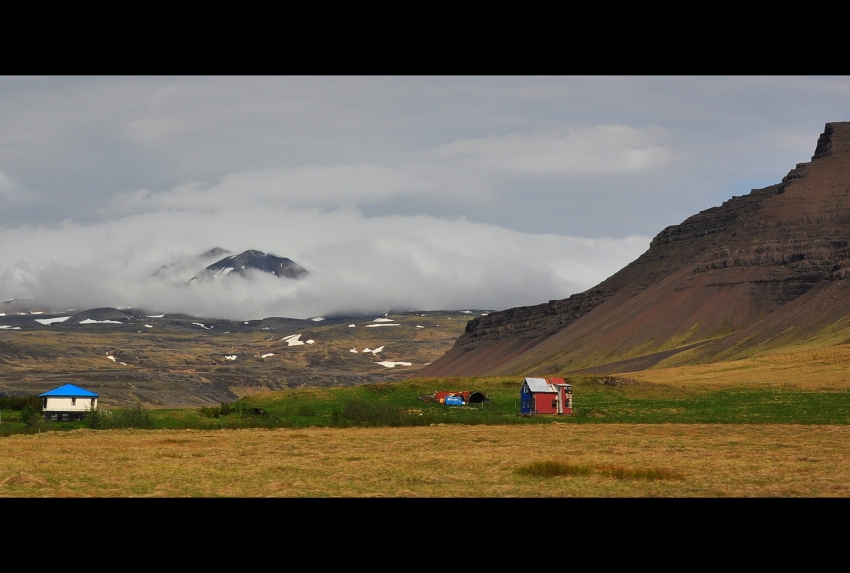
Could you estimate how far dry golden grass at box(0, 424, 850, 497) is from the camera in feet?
77.8

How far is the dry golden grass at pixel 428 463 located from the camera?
23.7 meters

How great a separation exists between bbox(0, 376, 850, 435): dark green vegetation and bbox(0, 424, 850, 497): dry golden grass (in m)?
10.3

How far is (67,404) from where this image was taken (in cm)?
7512

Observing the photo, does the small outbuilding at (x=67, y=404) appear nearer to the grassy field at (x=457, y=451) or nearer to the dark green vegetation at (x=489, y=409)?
the dark green vegetation at (x=489, y=409)

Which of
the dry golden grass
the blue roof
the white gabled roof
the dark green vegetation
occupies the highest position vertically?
the blue roof

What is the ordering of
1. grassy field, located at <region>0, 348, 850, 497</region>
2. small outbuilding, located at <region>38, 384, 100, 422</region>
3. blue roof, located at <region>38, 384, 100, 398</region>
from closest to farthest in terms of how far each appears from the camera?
grassy field, located at <region>0, 348, 850, 497</region>, small outbuilding, located at <region>38, 384, 100, 422</region>, blue roof, located at <region>38, 384, 100, 398</region>

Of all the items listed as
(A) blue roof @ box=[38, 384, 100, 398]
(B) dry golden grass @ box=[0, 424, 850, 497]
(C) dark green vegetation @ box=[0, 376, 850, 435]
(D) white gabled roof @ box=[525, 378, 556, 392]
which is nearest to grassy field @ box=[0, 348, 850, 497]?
(B) dry golden grass @ box=[0, 424, 850, 497]

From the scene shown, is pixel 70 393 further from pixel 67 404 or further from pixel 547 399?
pixel 547 399

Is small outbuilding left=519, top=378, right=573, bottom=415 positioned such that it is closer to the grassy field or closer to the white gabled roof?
the white gabled roof

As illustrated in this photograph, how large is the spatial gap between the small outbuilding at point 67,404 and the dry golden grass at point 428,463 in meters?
24.5
